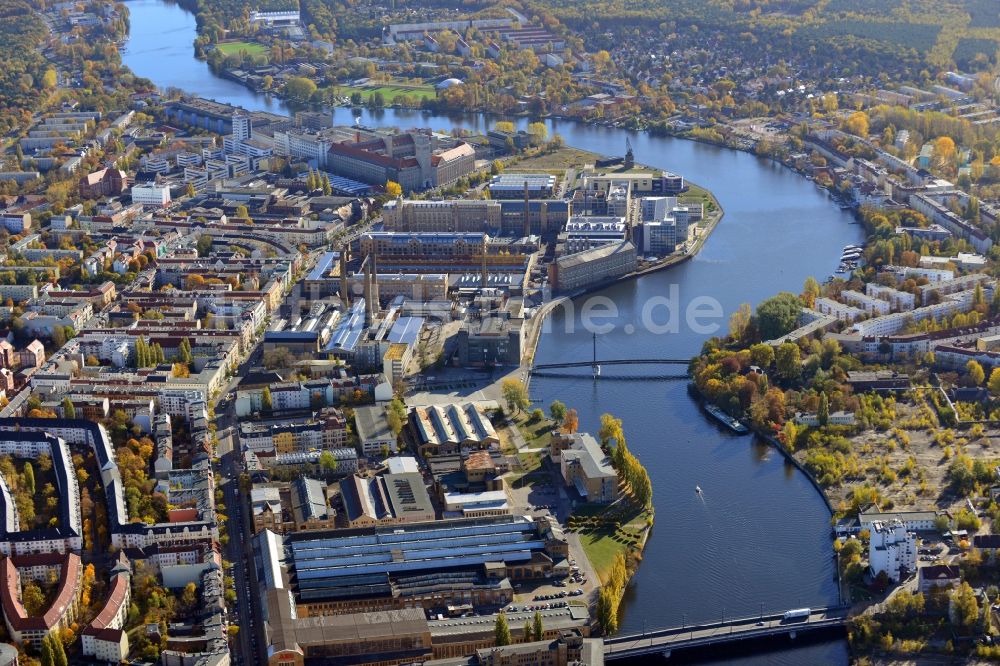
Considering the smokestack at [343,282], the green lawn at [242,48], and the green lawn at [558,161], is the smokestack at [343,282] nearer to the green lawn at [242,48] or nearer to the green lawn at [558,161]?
the green lawn at [558,161]

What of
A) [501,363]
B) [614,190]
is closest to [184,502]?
[501,363]

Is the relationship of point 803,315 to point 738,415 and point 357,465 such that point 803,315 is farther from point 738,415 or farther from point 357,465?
point 357,465

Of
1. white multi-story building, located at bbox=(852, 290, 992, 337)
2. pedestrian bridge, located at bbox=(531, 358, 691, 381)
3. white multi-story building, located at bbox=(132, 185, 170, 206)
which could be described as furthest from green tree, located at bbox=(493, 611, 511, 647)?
white multi-story building, located at bbox=(132, 185, 170, 206)

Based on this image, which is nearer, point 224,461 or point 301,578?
point 301,578

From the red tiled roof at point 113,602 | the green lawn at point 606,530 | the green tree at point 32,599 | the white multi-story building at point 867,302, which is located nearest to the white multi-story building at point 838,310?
the white multi-story building at point 867,302

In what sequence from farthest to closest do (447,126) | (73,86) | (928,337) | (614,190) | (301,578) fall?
(73,86)
(447,126)
(614,190)
(928,337)
(301,578)

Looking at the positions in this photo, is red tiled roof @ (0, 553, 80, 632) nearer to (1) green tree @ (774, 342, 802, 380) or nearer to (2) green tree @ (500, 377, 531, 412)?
(2) green tree @ (500, 377, 531, 412)
